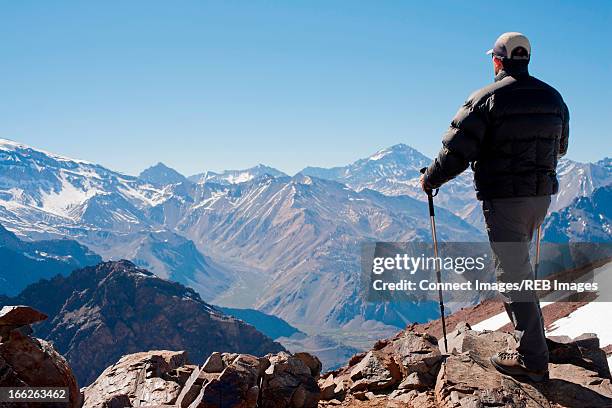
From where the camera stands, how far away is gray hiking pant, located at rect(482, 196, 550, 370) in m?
9.15

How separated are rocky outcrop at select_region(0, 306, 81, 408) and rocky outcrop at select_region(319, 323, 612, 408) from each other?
16.9 ft

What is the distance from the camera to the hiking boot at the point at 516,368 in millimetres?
9844

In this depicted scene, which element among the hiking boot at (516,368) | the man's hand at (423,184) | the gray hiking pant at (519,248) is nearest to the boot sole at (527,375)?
the hiking boot at (516,368)

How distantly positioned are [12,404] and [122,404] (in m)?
2.27

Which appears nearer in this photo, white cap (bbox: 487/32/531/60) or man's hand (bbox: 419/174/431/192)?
white cap (bbox: 487/32/531/60)

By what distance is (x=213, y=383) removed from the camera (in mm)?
9602

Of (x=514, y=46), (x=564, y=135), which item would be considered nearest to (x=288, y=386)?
(x=564, y=135)

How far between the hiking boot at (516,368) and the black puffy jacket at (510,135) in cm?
310

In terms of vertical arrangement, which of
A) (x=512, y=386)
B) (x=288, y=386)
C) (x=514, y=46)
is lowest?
(x=288, y=386)

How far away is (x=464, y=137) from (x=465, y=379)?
179 inches

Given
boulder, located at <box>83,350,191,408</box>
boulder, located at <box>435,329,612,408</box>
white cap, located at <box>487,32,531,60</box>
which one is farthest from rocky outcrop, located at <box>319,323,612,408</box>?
white cap, located at <box>487,32,531,60</box>

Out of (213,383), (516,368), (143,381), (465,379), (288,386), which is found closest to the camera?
(213,383)

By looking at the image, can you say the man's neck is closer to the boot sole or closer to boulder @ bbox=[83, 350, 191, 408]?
the boot sole

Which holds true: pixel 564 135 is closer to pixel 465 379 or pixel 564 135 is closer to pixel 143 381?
pixel 465 379
